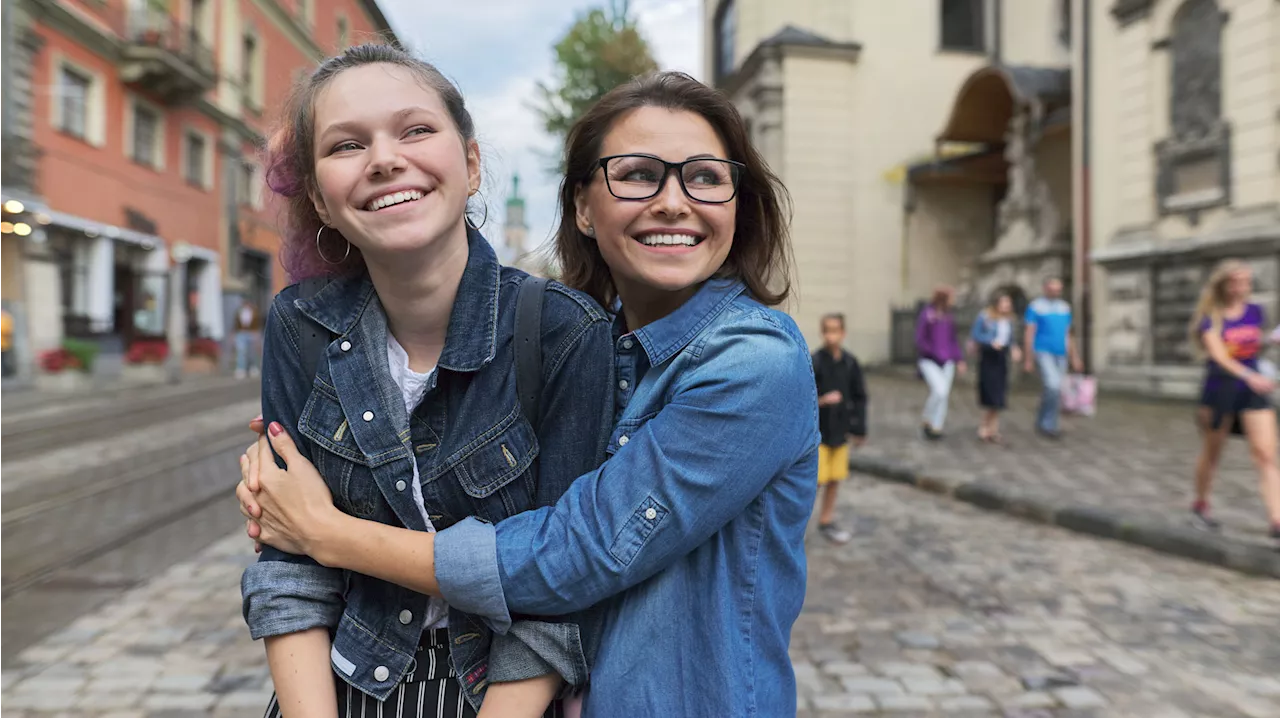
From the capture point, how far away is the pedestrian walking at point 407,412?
4.05ft

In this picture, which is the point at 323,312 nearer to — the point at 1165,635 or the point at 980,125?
the point at 1165,635

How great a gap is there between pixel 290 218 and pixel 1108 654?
370 centimetres

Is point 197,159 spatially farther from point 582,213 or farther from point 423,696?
point 423,696

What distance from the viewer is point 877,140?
2017cm

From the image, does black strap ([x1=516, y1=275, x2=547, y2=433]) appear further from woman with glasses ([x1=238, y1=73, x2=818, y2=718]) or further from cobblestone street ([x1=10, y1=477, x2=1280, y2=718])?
cobblestone street ([x1=10, y1=477, x2=1280, y2=718])

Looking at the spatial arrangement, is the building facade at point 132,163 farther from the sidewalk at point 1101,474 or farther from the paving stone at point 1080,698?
the paving stone at point 1080,698

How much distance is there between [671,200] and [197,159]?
2553 cm

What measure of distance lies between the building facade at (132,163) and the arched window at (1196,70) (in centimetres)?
1280

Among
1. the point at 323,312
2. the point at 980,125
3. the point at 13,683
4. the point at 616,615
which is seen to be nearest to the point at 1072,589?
the point at 616,615

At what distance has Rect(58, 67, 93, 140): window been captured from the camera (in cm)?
1630

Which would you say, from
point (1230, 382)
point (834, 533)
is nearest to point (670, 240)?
point (834, 533)

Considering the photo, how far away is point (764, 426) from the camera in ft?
3.82

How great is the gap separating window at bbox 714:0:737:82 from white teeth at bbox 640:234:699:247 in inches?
878

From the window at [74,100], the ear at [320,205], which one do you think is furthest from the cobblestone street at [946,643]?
the window at [74,100]
